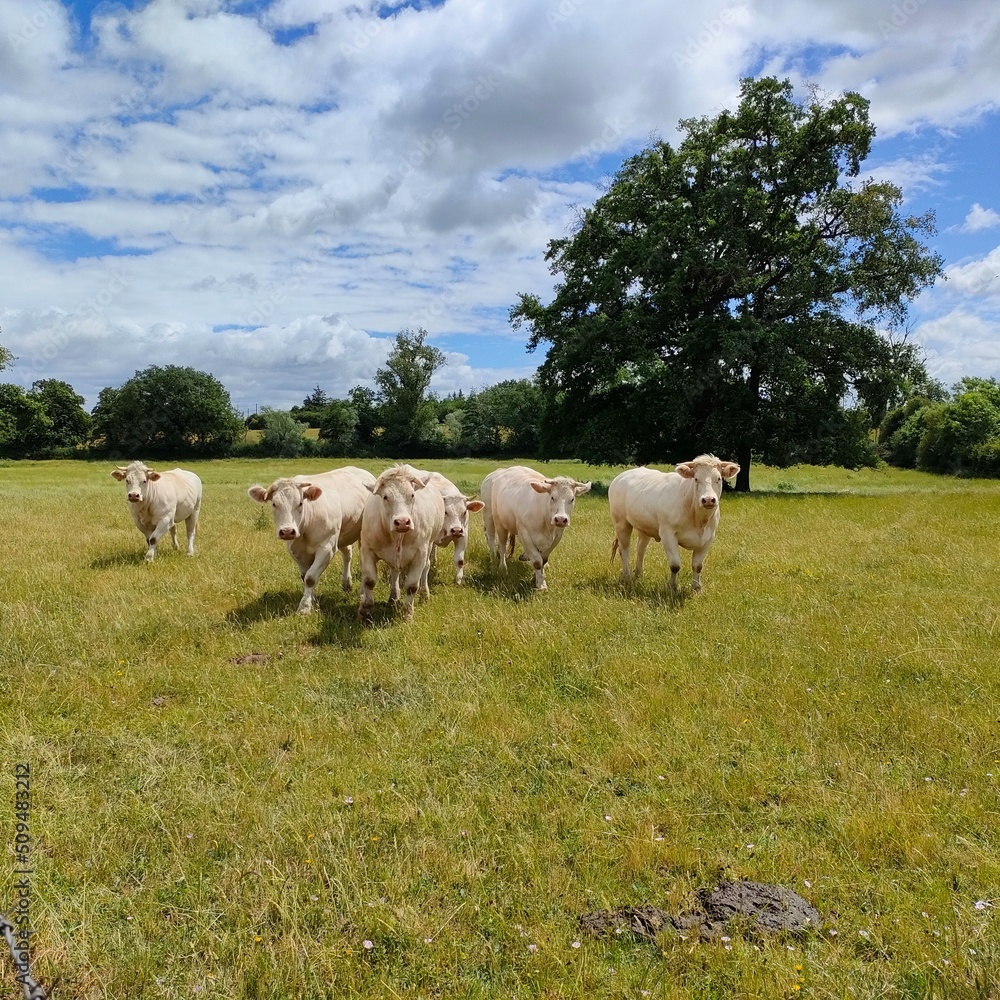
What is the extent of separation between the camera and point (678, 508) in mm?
10555

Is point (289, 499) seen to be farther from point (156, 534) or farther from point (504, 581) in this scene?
point (156, 534)

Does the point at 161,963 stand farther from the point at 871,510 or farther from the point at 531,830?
the point at 871,510

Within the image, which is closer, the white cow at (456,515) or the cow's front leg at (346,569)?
the cow's front leg at (346,569)

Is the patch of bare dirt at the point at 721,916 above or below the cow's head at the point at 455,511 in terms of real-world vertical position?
below

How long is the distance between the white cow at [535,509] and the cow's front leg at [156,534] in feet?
20.7

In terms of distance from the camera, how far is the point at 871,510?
862 inches

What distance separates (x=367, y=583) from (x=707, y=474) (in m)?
5.22

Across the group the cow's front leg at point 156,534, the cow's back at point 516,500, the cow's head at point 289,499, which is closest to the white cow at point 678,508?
the cow's back at point 516,500

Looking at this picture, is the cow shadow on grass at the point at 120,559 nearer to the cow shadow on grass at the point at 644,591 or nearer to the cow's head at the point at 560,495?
the cow's head at the point at 560,495

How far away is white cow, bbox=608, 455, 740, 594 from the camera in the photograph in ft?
33.0

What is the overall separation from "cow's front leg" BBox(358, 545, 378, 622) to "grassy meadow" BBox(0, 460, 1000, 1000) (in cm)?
35

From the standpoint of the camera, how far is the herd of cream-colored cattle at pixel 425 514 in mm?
9055

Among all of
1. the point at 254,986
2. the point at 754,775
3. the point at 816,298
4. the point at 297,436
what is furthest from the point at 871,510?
the point at 297,436

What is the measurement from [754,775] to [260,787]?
355 centimetres
